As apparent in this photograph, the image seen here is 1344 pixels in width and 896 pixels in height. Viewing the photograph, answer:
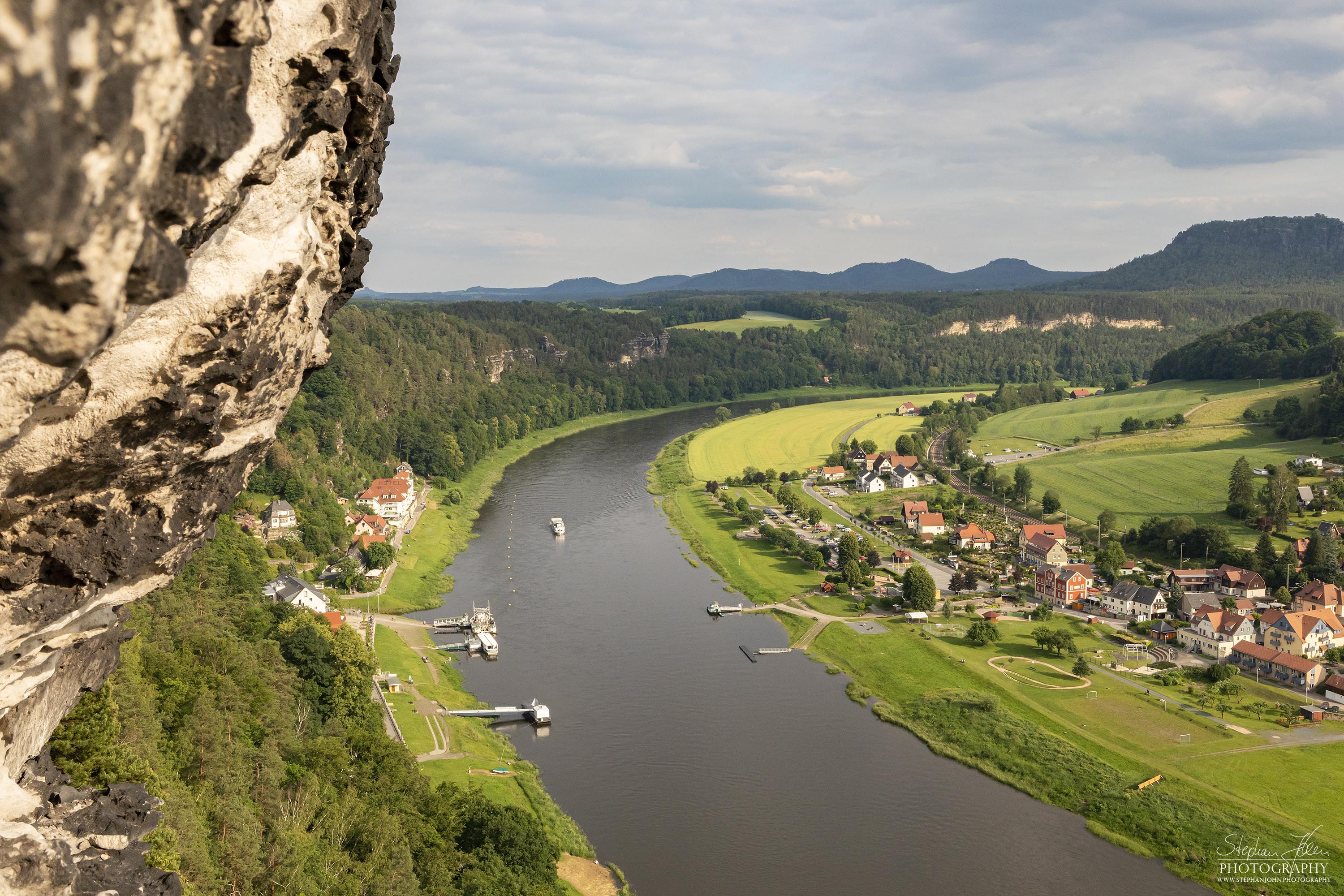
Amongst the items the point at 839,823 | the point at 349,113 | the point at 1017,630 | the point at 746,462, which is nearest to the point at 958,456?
the point at 746,462

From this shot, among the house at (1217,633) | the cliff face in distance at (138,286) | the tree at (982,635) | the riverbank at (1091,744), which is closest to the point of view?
the cliff face in distance at (138,286)

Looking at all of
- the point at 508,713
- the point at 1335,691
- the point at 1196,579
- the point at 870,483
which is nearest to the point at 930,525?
the point at 870,483

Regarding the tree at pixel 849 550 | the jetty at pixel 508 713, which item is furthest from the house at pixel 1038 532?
the jetty at pixel 508 713

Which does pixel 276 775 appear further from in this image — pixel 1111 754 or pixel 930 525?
pixel 930 525

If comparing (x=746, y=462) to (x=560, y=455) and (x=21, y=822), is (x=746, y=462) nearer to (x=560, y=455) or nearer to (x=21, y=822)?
(x=560, y=455)

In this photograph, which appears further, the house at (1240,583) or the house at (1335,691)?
the house at (1240,583)

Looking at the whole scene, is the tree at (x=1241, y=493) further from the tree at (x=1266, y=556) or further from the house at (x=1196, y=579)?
the house at (x=1196, y=579)

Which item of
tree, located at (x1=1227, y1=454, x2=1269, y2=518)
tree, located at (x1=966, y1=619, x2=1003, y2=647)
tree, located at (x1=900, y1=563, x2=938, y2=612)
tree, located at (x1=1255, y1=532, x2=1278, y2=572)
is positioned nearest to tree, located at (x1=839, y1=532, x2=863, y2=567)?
tree, located at (x1=900, y1=563, x2=938, y2=612)
